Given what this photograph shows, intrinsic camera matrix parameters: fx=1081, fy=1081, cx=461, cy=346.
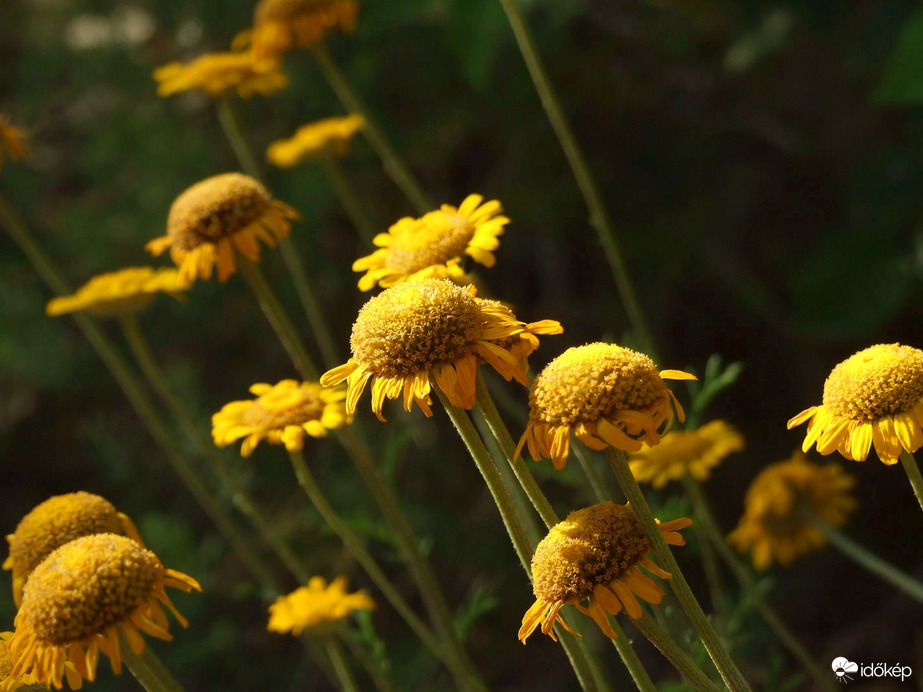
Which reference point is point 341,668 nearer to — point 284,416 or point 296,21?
point 284,416

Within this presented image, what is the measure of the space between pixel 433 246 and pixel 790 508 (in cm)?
102

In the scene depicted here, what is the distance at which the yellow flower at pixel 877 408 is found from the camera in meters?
1.33

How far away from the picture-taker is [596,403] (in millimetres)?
1213

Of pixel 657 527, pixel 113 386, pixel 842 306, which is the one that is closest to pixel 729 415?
pixel 842 306

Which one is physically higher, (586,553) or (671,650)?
(586,553)

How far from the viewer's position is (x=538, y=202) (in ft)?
11.7

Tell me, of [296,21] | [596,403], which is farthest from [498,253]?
[596,403]

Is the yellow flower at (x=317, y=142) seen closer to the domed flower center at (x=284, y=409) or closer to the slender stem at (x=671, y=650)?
the domed flower center at (x=284, y=409)

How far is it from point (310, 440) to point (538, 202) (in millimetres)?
1231

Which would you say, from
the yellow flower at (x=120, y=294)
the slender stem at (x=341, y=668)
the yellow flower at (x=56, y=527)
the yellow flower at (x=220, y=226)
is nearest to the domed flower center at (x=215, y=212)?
the yellow flower at (x=220, y=226)

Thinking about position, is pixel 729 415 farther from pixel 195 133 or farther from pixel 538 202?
pixel 195 133

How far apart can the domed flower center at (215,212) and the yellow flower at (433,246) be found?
1.05 ft

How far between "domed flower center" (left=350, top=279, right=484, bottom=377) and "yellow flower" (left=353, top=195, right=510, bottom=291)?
0.30 metres

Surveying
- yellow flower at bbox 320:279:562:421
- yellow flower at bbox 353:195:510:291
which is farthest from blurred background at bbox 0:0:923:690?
yellow flower at bbox 320:279:562:421
